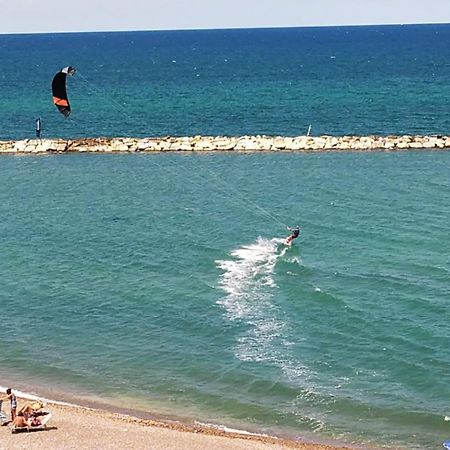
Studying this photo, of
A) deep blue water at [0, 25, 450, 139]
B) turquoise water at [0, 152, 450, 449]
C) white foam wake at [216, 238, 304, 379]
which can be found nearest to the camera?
turquoise water at [0, 152, 450, 449]

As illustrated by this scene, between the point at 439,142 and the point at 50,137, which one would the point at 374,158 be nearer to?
the point at 439,142

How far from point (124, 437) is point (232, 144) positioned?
48170 millimetres

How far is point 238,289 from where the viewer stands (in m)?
37.2

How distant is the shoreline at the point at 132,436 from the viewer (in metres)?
24.4

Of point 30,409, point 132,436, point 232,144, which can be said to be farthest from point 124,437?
point 232,144

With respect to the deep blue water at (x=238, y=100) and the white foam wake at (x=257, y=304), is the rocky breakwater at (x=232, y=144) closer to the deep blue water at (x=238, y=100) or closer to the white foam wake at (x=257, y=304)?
the deep blue water at (x=238, y=100)

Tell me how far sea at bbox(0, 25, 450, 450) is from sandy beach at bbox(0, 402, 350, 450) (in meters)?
1.12

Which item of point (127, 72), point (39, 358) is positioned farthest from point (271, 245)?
point (127, 72)

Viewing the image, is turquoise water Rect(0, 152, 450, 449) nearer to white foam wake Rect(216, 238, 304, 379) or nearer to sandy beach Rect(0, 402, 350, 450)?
white foam wake Rect(216, 238, 304, 379)

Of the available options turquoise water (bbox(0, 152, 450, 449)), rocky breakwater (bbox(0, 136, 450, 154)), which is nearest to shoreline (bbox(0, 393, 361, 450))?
turquoise water (bbox(0, 152, 450, 449))

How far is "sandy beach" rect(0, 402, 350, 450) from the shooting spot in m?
24.3

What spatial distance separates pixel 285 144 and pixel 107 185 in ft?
58.1

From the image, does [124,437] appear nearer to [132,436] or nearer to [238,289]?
[132,436]

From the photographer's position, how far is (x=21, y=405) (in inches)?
1088
